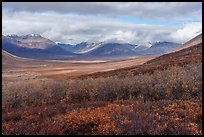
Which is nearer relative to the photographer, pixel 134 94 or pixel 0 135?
pixel 0 135

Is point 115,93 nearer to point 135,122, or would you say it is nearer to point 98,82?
point 98,82

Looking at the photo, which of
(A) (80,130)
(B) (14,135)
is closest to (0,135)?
(B) (14,135)

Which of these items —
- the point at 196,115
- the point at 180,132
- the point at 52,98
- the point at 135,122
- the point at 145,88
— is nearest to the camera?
the point at 180,132

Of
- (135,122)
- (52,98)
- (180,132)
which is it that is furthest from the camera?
(52,98)

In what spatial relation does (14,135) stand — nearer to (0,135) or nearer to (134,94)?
(0,135)

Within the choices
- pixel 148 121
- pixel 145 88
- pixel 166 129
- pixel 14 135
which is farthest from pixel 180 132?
pixel 145 88

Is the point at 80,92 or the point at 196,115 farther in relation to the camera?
the point at 80,92

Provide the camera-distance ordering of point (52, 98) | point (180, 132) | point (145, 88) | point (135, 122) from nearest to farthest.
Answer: point (180, 132) → point (135, 122) → point (145, 88) → point (52, 98)

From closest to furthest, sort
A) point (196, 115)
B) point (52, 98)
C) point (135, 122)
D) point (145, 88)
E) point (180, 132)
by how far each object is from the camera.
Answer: point (180, 132), point (135, 122), point (196, 115), point (145, 88), point (52, 98)

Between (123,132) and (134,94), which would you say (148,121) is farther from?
(134,94)
